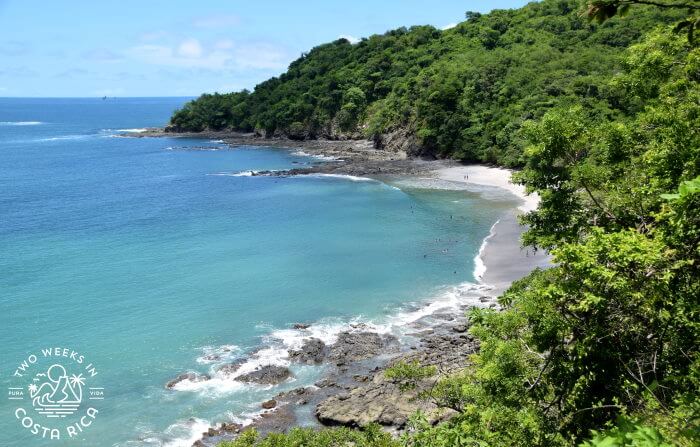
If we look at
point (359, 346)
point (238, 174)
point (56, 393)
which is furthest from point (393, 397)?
point (238, 174)

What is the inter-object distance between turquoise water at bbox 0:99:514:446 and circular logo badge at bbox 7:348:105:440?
0.42 m

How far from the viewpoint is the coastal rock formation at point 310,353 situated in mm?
25281

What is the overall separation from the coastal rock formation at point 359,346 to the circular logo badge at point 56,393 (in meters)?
10.8

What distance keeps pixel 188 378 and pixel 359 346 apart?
8.38 metres

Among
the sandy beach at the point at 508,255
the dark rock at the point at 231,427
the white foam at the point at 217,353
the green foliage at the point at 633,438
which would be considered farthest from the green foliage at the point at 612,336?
the white foam at the point at 217,353

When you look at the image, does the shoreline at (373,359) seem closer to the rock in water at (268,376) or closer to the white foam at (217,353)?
the rock in water at (268,376)

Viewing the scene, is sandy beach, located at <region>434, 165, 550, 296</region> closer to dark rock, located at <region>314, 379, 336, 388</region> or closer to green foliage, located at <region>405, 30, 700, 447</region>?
dark rock, located at <region>314, 379, 336, 388</region>

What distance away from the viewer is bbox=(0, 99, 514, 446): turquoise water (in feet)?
76.2

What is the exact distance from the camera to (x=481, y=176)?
64875mm

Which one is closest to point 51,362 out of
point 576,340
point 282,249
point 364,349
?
point 364,349

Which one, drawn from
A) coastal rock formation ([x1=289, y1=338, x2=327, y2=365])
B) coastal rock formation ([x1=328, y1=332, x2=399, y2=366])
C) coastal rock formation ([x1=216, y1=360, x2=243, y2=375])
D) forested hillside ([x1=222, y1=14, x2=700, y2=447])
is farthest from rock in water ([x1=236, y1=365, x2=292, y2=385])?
forested hillside ([x1=222, y1=14, x2=700, y2=447])

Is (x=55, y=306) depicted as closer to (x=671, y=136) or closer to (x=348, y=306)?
(x=348, y=306)

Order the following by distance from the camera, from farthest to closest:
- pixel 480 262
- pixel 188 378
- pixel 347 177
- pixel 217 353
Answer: pixel 347 177 → pixel 480 262 → pixel 217 353 → pixel 188 378

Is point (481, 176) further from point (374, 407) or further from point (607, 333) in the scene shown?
point (607, 333)
